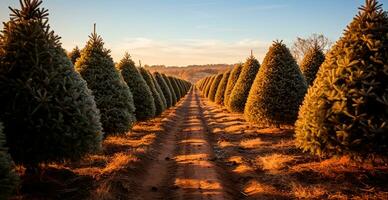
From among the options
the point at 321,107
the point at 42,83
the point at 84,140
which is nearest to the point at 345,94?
the point at 321,107

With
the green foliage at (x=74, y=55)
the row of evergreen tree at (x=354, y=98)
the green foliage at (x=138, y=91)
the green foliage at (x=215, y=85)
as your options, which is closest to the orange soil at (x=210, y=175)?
the row of evergreen tree at (x=354, y=98)

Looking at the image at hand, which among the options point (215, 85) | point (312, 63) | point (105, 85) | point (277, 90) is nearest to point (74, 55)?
point (105, 85)

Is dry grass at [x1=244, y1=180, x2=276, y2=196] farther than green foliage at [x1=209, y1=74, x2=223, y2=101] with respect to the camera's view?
No

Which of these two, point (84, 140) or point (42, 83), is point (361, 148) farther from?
point (42, 83)

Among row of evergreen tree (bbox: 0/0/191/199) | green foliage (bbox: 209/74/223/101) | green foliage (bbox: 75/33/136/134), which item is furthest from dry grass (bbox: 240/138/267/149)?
green foliage (bbox: 209/74/223/101)

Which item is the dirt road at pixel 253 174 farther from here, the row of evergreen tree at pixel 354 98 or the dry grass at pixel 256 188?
the row of evergreen tree at pixel 354 98

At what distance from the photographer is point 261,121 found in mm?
20688

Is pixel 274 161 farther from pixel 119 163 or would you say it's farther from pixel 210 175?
pixel 119 163

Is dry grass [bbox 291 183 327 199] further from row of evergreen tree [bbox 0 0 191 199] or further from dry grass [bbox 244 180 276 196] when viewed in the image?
row of evergreen tree [bbox 0 0 191 199]

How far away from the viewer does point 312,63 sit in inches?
933

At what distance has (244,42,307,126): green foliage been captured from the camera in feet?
65.4

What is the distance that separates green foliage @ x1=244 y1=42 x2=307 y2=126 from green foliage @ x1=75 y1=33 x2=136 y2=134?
7.35 m

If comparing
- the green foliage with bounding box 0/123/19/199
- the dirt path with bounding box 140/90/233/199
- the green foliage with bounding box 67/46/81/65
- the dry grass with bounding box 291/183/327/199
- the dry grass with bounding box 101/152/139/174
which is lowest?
the dirt path with bounding box 140/90/233/199

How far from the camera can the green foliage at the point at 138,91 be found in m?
23.7
